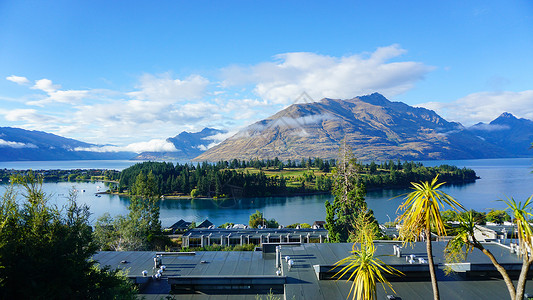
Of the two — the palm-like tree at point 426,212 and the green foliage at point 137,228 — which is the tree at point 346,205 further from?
the palm-like tree at point 426,212

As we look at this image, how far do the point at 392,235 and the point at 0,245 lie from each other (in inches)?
1433

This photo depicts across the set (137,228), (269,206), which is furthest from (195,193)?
(137,228)

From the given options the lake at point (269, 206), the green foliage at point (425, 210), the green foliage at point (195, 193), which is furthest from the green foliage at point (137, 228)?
the green foliage at point (195, 193)

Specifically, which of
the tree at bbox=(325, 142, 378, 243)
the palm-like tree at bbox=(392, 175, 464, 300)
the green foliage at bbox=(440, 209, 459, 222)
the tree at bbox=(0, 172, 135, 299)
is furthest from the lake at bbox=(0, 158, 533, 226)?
the palm-like tree at bbox=(392, 175, 464, 300)

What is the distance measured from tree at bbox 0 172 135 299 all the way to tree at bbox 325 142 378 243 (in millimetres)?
22939

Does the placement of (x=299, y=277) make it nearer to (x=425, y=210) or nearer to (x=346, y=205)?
(x=425, y=210)

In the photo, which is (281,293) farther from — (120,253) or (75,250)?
(120,253)

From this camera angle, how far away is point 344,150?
113ft

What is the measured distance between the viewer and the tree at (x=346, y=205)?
28.7 m

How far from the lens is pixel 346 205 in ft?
97.6

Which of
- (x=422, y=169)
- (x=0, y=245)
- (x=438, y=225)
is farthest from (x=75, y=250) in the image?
(x=422, y=169)

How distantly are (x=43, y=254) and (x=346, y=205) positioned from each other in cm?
2615

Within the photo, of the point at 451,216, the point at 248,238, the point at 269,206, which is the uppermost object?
the point at 451,216

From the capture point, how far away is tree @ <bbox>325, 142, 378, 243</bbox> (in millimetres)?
28722
